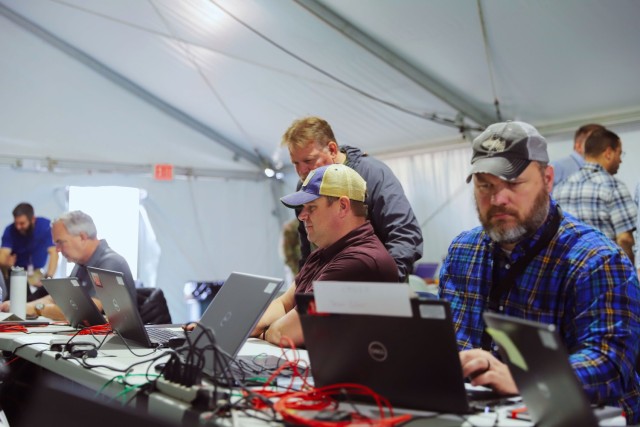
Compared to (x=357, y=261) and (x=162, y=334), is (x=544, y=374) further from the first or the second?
(x=162, y=334)

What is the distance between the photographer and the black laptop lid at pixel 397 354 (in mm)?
1375

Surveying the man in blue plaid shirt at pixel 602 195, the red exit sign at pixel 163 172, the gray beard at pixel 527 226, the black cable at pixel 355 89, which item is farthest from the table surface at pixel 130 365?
the red exit sign at pixel 163 172

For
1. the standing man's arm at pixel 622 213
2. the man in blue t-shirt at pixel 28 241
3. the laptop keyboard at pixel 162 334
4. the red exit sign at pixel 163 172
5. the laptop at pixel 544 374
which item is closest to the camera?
the laptop at pixel 544 374

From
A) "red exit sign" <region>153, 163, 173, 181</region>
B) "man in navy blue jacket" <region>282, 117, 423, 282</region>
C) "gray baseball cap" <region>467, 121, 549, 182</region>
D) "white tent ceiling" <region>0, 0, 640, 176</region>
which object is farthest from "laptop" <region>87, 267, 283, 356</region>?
"red exit sign" <region>153, 163, 173, 181</region>

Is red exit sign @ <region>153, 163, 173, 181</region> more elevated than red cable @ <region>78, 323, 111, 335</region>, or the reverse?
red exit sign @ <region>153, 163, 173, 181</region>

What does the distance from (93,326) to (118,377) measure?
1.29 m

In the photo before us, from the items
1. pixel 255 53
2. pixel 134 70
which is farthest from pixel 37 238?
pixel 255 53

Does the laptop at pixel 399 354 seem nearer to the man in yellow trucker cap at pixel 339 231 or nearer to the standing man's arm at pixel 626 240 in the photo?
the man in yellow trucker cap at pixel 339 231

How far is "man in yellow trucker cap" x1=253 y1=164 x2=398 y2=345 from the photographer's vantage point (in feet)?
7.67

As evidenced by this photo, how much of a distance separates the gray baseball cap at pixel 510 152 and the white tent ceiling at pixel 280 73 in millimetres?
3107

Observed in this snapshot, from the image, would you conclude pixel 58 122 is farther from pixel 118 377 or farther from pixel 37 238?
pixel 118 377

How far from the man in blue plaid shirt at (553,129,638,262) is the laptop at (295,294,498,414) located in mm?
A: 2746

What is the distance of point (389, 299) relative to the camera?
1409 millimetres

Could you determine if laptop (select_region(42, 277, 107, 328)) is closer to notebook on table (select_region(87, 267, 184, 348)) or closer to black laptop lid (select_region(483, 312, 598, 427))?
notebook on table (select_region(87, 267, 184, 348))
